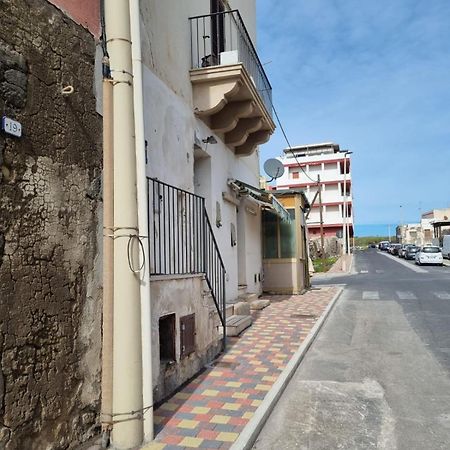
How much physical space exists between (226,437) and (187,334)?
178 cm

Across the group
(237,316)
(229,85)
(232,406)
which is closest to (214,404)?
(232,406)

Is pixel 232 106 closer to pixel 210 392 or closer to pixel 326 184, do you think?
pixel 210 392

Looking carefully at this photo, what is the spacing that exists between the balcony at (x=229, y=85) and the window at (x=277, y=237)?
4934 millimetres

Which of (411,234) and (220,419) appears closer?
(220,419)

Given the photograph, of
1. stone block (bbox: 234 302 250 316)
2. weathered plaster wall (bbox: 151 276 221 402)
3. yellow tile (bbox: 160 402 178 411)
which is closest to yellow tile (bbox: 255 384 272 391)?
weathered plaster wall (bbox: 151 276 221 402)

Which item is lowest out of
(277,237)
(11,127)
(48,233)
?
(48,233)

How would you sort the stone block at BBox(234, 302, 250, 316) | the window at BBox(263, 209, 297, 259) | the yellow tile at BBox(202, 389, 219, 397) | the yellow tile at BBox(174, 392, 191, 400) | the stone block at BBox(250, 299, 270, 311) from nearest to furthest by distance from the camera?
1. the yellow tile at BBox(174, 392, 191, 400)
2. the yellow tile at BBox(202, 389, 219, 397)
3. the stone block at BBox(234, 302, 250, 316)
4. the stone block at BBox(250, 299, 270, 311)
5. the window at BBox(263, 209, 297, 259)

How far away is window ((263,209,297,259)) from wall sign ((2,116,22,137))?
13.5m

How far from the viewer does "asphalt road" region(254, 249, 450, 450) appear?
436 centimetres

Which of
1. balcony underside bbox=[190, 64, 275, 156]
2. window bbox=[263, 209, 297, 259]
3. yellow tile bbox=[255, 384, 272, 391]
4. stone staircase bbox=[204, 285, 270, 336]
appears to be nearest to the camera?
yellow tile bbox=[255, 384, 272, 391]

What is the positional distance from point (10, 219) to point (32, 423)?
1.43 meters

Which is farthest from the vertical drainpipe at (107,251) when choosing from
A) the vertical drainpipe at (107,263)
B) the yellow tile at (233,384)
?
the yellow tile at (233,384)

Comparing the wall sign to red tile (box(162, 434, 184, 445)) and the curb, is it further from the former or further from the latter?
the curb

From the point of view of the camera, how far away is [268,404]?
505cm
